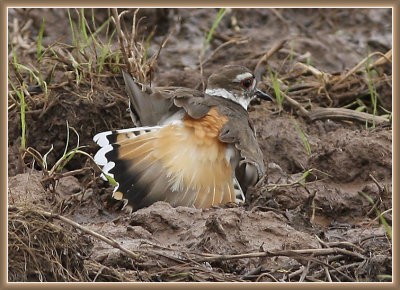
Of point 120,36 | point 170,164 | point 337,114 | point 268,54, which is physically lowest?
point 337,114

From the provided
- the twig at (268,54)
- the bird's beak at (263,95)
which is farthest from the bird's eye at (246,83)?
the twig at (268,54)

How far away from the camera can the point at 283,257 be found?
584 cm

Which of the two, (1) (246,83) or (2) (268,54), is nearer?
(1) (246,83)

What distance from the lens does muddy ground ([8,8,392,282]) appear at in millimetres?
5617

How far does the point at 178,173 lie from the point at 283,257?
1.19 m

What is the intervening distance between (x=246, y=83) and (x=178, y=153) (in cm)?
130

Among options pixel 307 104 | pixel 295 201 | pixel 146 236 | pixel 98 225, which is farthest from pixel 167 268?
pixel 307 104

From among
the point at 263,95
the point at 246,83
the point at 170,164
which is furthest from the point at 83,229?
the point at 263,95

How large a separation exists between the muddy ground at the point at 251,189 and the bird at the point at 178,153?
0.67ft

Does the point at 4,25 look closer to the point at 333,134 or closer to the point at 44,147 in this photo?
the point at 44,147

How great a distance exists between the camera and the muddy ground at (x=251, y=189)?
562cm

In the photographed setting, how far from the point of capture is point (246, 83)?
7.83 meters

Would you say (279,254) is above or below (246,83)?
below

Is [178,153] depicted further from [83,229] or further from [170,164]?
[83,229]
